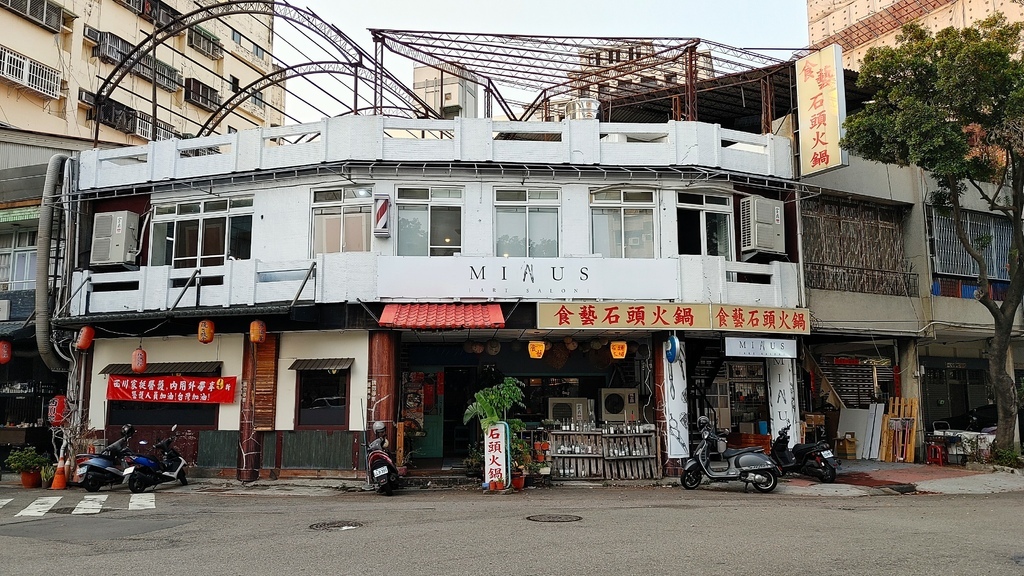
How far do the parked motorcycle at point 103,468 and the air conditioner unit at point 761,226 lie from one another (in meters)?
14.0

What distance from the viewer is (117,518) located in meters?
12.0

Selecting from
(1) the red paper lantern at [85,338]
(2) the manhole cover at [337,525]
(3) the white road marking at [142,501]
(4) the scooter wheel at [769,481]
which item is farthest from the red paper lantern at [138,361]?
(4) the scooter wheel at [769,481]

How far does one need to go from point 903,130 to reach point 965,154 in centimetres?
138

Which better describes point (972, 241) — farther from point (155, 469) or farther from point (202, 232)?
point (155, 469)

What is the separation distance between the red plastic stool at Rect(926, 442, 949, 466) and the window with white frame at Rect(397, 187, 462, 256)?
1278 cm

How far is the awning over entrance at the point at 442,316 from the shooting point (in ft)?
50.8

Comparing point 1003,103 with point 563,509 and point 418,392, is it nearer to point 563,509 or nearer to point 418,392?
point 563,509

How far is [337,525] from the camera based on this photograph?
1088cm

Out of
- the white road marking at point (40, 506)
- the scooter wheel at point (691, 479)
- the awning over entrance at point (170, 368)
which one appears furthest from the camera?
the awning over entrance at point (170, 368)

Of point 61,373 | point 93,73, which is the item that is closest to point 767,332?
point 61,373

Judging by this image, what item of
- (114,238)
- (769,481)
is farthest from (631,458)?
(114,238)

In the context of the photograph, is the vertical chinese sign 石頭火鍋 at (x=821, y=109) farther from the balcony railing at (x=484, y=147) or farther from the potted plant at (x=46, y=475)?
the potted plant at (x=46, y=475)

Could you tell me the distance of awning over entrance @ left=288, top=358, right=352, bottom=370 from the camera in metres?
16.5

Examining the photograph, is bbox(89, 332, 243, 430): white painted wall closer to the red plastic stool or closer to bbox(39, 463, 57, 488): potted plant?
bbox(39, 463, 57, 488): potted plant
